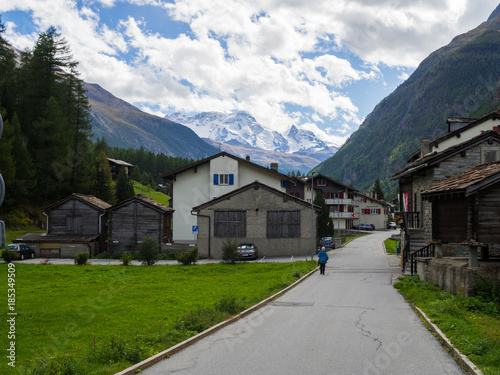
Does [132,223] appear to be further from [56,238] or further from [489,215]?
[489,215]

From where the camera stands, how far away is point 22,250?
42375 millimetres

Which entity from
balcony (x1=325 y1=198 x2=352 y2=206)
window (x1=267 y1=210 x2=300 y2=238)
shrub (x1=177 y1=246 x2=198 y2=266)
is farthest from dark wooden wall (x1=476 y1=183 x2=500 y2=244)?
balcony (x1=325 y1=198 x2=352 y2=206)

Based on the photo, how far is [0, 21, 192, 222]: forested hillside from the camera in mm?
60188

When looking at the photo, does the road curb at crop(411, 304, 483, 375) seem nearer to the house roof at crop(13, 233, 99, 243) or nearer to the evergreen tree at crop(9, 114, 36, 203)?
the house roof at crop(13, 233, 99, 243)

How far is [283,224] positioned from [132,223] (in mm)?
16057

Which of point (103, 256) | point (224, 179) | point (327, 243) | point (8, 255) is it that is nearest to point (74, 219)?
point (103, 256)

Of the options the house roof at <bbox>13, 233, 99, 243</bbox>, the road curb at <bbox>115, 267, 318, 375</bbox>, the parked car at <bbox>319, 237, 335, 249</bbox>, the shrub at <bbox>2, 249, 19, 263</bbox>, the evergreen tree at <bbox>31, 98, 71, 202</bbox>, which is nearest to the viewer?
the road curb at <bbox>115, 267, 318, 375</bbox>

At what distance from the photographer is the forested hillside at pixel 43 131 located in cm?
6019

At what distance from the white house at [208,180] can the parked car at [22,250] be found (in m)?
16.3

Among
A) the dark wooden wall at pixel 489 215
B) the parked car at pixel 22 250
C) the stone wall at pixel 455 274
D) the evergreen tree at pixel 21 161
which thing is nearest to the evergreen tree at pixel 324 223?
the parked car at pixel 22 250

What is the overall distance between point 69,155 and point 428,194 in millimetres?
60309

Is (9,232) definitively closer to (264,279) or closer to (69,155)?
(69,155)

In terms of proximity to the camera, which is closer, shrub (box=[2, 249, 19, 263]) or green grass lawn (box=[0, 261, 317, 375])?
green grass lawn (box=[0, 261, 317, 375])

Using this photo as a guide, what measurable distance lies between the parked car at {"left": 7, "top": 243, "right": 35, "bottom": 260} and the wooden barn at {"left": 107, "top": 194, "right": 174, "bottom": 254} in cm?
743
